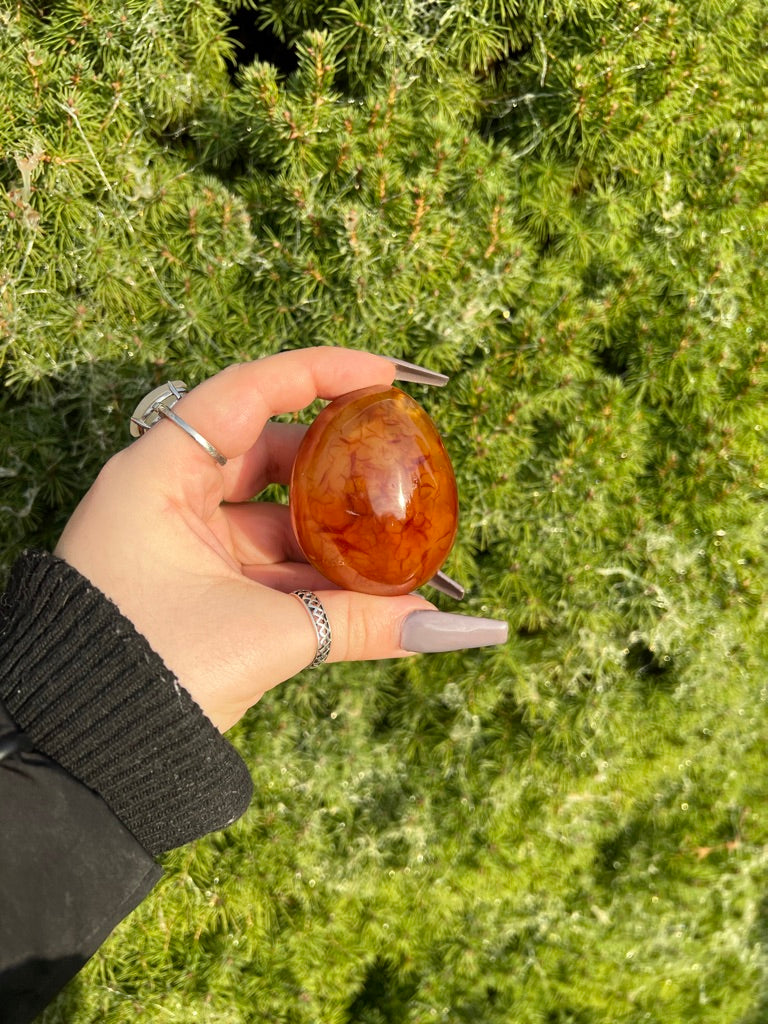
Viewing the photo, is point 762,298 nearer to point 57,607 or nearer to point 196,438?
point 196,438

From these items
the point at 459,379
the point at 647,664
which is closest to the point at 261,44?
the point at 459,379

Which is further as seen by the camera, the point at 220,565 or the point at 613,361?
the point at 613,361

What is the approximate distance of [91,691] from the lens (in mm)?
1153

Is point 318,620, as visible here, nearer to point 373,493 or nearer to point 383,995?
point 373,493

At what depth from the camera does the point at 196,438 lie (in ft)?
4.31

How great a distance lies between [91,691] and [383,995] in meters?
1.33

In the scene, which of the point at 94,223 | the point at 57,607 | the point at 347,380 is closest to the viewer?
the point at 57,607

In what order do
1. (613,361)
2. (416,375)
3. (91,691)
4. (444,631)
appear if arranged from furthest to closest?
1. (613,361)
2. (416,375)
3. (444,631)
4. (91,691)

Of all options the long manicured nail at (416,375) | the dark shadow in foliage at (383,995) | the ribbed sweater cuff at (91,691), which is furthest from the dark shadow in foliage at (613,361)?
the dark shadow in foliage at (383,995)

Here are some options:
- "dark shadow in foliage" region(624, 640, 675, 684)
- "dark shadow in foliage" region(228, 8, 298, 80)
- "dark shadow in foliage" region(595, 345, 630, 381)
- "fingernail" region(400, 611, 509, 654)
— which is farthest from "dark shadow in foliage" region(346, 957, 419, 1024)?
"dark shadow in foliage" region(228, 8, 298, 80)

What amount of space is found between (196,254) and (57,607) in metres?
0.91

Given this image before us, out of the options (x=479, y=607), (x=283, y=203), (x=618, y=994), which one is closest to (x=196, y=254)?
(x=283, y=203)

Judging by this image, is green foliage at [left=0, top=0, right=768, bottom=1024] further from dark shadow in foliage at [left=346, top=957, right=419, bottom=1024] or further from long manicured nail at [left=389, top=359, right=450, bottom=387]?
long manicured nail at [left=389, top=359, right=450, bottom=387]

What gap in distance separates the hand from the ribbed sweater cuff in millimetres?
45
